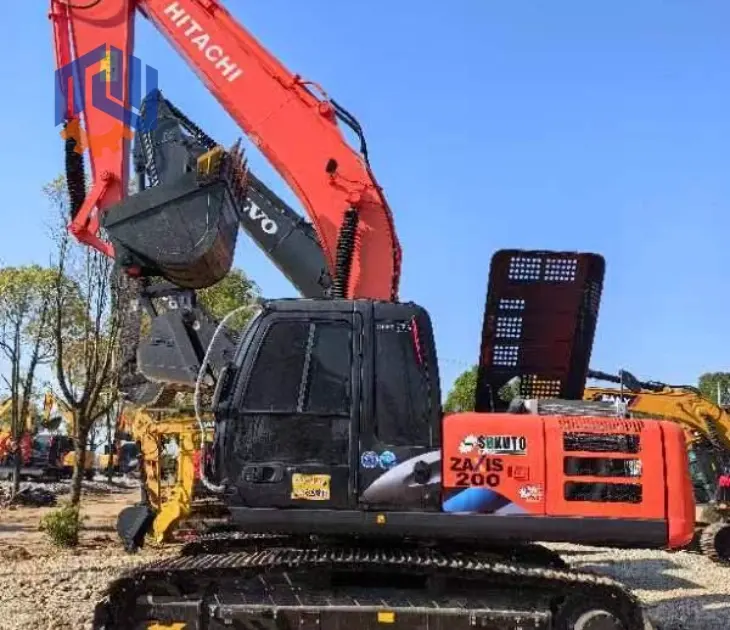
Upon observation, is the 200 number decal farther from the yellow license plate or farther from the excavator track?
the yellow license plate

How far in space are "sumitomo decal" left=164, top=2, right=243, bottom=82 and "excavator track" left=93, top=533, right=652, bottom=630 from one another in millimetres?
5494

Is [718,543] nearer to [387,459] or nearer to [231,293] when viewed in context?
[387,459]

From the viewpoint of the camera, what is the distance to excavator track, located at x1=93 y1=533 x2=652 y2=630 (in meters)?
5.83

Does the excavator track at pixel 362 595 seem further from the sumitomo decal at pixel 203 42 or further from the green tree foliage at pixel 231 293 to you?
the green tree foliage at pixel 231 293

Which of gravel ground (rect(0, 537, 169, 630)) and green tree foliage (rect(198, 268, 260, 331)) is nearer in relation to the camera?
gravel ground (rect(0, 537, 169, 630))

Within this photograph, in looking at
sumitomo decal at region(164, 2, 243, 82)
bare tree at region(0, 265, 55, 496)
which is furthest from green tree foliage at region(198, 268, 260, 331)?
sumitomo decal at region(164, 2, 243, 82)

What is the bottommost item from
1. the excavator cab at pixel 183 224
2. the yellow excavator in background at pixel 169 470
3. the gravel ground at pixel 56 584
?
the gravel ground at pixel 56 584

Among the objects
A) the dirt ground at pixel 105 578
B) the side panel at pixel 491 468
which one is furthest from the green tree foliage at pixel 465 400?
the dirt ground at pixel 105 578

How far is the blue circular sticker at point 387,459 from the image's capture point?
5.85 meters

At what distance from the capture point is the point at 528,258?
704 centimetres

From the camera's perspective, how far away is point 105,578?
1076 cm

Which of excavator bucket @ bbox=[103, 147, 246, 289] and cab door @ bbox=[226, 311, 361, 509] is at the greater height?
A: excavator bucket @ bbox=[103, 147, 246, 289]

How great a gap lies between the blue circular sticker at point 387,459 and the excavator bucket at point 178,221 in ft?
8.99

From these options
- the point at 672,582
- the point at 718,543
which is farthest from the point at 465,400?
the point at 718,543
